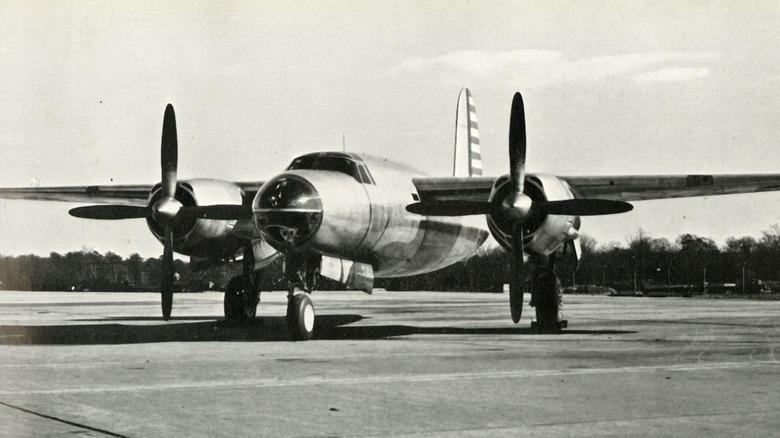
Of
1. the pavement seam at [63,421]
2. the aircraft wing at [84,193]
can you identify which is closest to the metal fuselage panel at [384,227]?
the aircraft wing at [84,193]

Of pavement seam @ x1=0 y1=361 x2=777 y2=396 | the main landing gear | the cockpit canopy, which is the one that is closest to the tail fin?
the main landing gear

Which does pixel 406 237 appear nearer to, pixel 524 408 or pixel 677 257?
pixel 524 408

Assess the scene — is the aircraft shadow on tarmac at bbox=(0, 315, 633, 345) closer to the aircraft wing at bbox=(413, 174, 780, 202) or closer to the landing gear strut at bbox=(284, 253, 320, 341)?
the landing gear strut at bbox=(284, 253, 320, 341)

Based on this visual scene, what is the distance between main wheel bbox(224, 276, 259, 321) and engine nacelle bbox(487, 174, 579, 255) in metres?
6.08

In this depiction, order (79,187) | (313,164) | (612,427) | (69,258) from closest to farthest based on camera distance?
(612,427) < (313,164) < (79,187) < (69,258)

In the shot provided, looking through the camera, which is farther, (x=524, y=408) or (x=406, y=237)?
(x=406, y=237)

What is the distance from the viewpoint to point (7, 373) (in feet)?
36.9

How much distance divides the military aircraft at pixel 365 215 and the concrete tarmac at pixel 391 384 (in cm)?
168

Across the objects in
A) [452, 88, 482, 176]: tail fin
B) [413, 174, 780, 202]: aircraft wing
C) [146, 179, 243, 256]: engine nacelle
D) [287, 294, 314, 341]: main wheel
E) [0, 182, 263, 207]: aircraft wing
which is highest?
[452, 88, 482, 176]: tail fin

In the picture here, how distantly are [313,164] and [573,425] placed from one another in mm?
11731

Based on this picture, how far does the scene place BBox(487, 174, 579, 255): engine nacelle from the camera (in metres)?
18.9

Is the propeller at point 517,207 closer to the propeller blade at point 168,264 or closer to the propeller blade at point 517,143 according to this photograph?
the propeller blade at point 517,143

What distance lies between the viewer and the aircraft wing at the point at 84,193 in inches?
919

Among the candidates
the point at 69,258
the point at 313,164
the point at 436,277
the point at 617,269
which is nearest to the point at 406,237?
the point at 313,164
